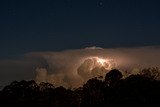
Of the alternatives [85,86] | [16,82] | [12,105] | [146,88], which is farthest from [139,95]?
[16,82]

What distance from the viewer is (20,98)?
135 meters

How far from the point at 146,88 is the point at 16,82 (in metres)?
49.9

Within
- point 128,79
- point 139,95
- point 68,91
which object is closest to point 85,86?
point 68,91

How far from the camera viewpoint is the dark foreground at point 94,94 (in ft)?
388

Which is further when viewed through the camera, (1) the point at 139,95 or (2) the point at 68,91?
(2) the point at 68,91

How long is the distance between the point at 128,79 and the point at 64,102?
74.5ft

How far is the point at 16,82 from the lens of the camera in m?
147

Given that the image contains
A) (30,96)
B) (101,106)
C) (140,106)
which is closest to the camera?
(140,106)

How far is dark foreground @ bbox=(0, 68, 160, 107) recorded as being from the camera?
118188mm

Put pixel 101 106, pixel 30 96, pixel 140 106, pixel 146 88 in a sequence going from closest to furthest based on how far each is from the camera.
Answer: pixel 140 106
pixel 146 88
pixel 101 106
pixel 30 96

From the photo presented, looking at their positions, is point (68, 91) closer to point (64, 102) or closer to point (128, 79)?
point (64, 102)

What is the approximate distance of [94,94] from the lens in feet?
445

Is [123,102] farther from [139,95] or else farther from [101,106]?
[101,106]

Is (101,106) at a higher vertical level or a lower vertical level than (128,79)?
lower
